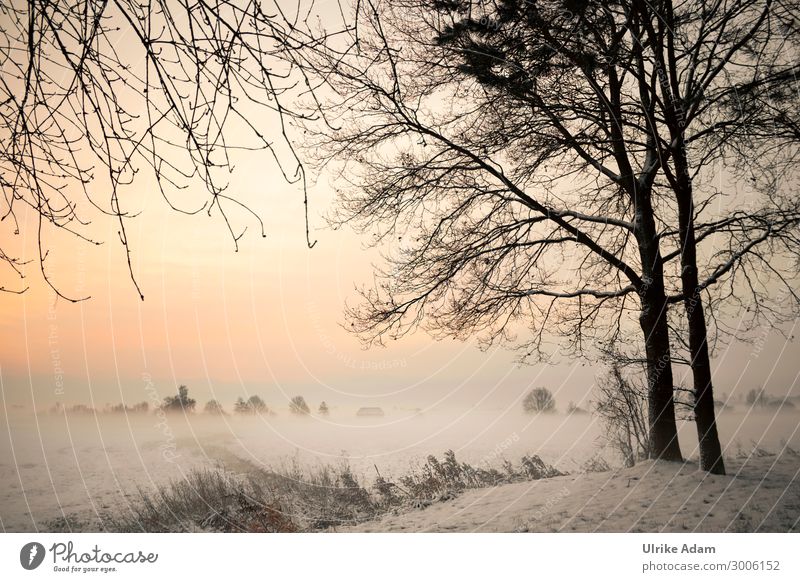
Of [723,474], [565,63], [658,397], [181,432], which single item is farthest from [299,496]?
[565,63]

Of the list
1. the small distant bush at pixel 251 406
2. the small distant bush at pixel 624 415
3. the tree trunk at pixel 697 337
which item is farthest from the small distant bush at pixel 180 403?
the tree trunk at pixel 697 337

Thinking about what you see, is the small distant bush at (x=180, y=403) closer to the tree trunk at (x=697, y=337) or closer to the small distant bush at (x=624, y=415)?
the small distant bush at (x=624, y=415)

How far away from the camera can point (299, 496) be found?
529 cm

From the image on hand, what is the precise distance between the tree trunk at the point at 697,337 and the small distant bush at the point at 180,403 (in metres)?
4.39

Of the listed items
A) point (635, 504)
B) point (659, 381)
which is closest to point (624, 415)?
point (659, 381)

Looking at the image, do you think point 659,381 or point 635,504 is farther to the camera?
point 659,381

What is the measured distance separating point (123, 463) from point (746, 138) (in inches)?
238
